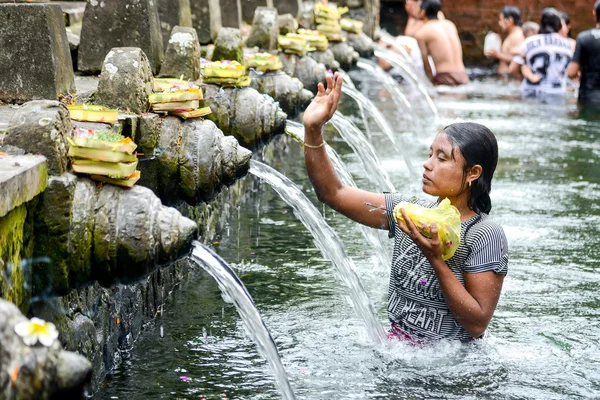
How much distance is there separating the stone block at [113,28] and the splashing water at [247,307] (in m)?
2.24

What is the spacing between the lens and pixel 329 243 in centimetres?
571

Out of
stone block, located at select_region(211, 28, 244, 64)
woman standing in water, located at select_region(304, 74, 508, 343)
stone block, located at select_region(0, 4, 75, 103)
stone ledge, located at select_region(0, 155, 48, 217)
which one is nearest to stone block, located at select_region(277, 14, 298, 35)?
stone block, located at select_region(211, 28, 244, 64)

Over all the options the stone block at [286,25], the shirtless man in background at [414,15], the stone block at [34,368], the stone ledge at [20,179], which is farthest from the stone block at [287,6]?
the stone block at [34,368]

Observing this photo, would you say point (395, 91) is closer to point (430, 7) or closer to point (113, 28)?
point (430, 7)

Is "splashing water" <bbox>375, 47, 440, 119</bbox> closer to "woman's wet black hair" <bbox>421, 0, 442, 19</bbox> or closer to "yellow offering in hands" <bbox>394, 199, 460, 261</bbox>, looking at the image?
"woman's wet black hair" <bbox>421, 0, 442, 19</bbox>

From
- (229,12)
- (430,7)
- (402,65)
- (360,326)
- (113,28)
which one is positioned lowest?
(402,65)

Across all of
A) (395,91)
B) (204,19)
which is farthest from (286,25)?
(395,91)

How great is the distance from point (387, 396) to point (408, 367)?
0.23 metres

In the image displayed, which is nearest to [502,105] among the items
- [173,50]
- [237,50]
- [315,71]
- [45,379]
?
[315,71]

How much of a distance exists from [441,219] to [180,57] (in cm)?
241

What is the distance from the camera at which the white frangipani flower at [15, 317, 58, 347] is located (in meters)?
2.26

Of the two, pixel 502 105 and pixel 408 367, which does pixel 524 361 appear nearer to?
pixel 408 367

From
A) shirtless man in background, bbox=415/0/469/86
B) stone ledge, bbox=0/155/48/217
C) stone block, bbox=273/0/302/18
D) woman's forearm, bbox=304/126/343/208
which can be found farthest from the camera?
shirtless man in background, bbox=415/0/469/86

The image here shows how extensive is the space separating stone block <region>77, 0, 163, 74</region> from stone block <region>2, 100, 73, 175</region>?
8.10 ft
